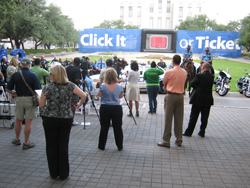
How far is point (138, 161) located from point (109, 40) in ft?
71.1

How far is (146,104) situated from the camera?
11.6 meters

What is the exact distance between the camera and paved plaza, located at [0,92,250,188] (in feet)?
14.1

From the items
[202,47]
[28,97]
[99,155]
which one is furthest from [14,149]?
[202,47]

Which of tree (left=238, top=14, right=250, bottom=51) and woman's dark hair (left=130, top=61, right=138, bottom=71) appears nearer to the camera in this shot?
woman's dark hair (left=130, top=61, right=138, bottom=71)

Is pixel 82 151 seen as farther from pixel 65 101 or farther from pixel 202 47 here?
pixel 202 47

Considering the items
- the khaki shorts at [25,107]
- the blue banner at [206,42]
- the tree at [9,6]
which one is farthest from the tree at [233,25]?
the khaki shorts at [25,107]

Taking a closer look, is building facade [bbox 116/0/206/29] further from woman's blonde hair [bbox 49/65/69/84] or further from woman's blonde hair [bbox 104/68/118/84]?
woman's blonde hair [bbox 49/65/69/84]

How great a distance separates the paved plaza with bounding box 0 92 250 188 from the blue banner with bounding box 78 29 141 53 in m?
18.4

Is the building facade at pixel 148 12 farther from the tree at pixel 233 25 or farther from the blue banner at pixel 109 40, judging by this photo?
the blue banner at pixel 109 40

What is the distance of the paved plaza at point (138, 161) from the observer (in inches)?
170

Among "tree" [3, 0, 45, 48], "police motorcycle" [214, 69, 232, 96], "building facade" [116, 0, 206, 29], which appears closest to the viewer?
"police motorcycle" [214, 69, 232, 96]

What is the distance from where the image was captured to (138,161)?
5191mm

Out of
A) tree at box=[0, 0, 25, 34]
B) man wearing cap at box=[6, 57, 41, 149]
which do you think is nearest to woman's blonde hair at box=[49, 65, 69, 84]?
man wearing cap at box=[6, 57, 41, 149]

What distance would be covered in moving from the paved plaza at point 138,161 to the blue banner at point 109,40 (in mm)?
18379
